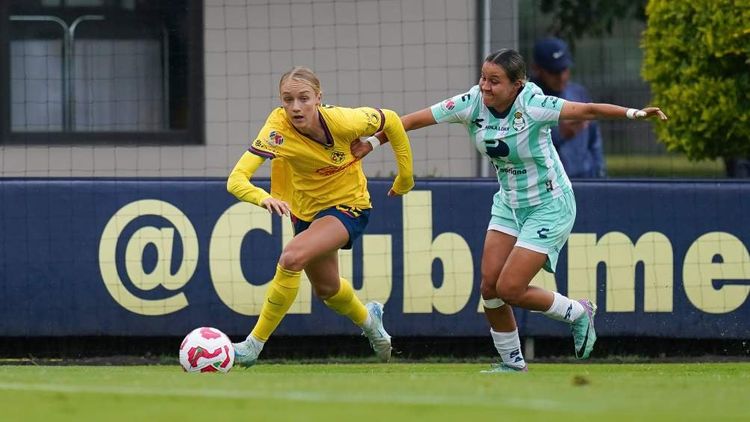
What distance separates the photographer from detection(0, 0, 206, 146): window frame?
45.1 feet

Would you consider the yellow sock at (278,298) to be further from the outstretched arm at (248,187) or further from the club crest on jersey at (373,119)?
the club crest on jersey at (373,119)

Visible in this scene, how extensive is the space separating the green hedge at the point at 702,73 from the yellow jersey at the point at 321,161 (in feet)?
12.6

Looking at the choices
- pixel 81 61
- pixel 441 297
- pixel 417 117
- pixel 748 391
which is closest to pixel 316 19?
pixel 81 61

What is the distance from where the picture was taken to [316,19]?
1380cm

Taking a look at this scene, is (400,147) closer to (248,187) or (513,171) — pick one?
(513,171)

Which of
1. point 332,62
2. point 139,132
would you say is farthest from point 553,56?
point 139,132

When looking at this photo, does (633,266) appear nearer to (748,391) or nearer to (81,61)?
(748,391)

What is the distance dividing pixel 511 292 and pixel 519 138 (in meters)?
1.00

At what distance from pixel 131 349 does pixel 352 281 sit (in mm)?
1928

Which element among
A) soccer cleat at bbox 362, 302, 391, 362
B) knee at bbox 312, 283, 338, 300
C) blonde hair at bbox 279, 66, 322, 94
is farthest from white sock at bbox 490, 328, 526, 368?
blonde hair at bbox 279, 66, 322, 94

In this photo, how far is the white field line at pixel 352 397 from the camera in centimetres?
698

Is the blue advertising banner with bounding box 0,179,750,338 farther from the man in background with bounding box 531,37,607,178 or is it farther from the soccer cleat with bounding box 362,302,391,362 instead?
the man in background with bounding box 531,37,607,178

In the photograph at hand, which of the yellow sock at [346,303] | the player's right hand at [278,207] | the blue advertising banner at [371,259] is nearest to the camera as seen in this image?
the player's right hand at [278,207]

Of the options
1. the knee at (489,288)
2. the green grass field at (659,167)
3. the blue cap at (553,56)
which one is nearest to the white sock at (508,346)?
the knee at (489,288)
